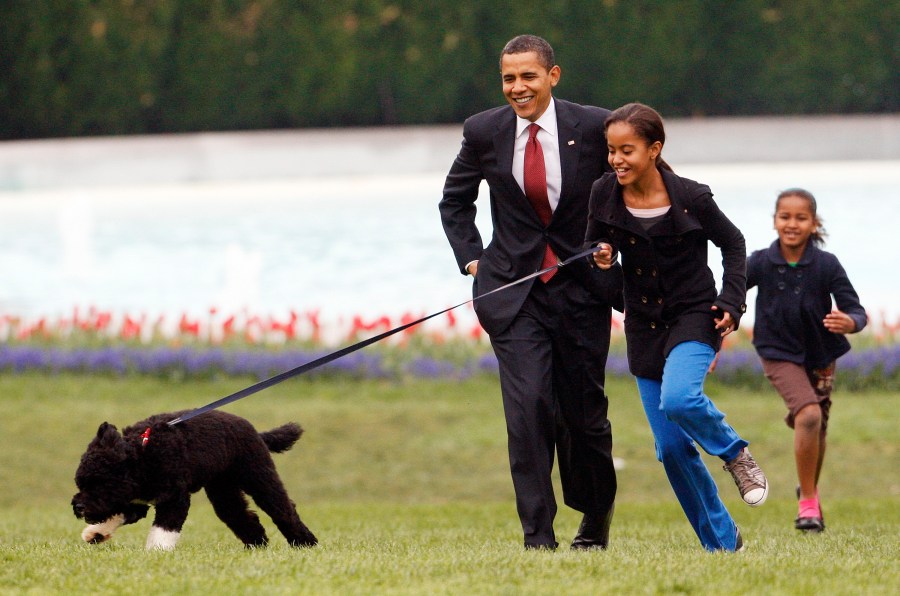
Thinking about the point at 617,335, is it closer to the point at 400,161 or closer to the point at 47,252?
the point at 47,252

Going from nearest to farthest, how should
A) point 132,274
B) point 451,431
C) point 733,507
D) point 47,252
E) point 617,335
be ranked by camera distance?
point 733,507
point 451,431
point 617,335
point 132,274
point 47,252

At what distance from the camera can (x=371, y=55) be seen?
2406 cm

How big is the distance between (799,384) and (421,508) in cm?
299

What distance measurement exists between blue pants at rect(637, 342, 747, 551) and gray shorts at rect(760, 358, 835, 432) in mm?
1469

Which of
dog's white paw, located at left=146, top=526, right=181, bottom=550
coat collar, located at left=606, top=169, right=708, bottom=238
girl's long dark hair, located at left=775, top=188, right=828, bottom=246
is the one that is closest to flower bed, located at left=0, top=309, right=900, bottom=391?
girl's long dark hair, located at left=775, top=188, right=828, bottom=246

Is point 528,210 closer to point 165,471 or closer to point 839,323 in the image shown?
point 165,471

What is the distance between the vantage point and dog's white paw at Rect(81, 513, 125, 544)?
18.7 ft

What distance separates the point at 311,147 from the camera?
24641 mm

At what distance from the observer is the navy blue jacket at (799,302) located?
7.39 metres

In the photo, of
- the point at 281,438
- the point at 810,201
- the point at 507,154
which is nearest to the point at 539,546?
the point at 281,438

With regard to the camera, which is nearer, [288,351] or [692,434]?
[692,434]

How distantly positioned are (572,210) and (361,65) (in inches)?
725

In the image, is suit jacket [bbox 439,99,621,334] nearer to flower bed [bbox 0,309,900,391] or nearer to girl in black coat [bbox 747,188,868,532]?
girl in black coat [bbox 747,188,868,532]

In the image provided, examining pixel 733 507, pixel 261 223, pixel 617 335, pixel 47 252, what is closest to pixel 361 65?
pixel 261 223
